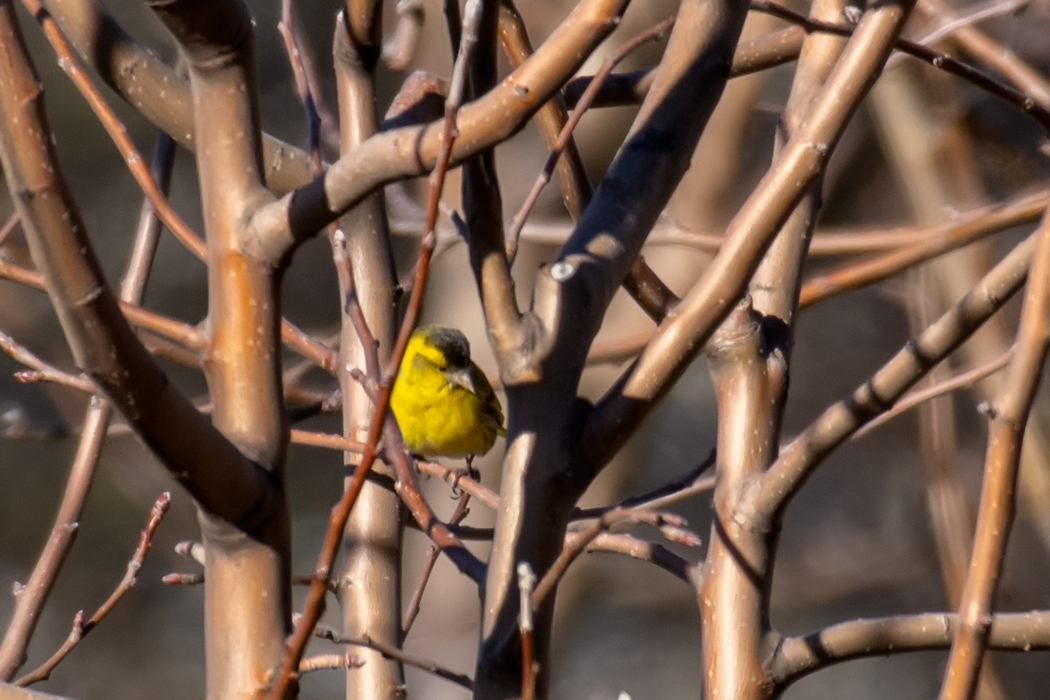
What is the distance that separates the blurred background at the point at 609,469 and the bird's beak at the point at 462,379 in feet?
4.39

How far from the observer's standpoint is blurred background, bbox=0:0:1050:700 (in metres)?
6.43

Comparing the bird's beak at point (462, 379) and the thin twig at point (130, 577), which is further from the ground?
the bird's beak at point (462, 379)

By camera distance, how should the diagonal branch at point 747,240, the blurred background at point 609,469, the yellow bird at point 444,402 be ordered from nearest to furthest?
the diagonal branch at point 747,240 < the yellow bird at point 444,402 < the blurred background at point 609,469

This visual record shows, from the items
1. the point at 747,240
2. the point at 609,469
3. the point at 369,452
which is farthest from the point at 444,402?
the point at 369,452

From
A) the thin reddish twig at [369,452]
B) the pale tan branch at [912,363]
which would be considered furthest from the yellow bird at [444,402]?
the thin reddish twig at [369,452]

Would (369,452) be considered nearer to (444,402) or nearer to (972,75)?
(972,75)

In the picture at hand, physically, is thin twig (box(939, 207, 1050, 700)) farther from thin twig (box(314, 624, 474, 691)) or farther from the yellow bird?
the yellow bird

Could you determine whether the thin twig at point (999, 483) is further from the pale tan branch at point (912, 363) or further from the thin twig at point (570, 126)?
the thin twig at point (570, 126)

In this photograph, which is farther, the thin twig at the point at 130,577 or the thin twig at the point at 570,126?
the thin twig at the point at 130,577

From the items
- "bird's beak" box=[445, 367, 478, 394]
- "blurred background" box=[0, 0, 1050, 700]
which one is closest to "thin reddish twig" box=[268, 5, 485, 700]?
"bird's beak" box=[445, 367, 478, 394]

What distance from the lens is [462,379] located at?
4.93 meters

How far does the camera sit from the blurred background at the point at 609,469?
253 inches

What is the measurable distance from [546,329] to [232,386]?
1.51 feet

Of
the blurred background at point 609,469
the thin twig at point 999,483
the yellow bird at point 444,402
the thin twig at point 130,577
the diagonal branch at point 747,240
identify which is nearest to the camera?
the thin twig at point 999,483
